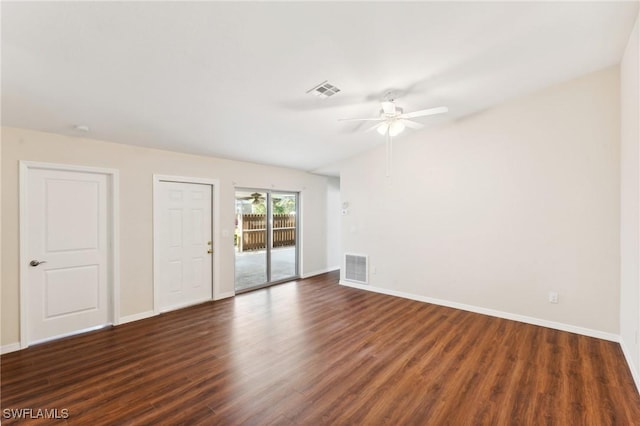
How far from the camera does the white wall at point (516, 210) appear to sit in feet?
11.1

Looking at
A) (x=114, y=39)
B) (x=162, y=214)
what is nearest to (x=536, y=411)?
(x=114, y=39)

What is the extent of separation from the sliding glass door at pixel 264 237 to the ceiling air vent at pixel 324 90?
9.16 ft

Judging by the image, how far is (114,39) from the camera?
1.98 m

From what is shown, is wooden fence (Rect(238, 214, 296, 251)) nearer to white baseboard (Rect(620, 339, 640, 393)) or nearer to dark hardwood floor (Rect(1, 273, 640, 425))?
dark hardwood floor (Rect(1, 273, 640, 425))

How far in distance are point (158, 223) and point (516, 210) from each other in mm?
5076

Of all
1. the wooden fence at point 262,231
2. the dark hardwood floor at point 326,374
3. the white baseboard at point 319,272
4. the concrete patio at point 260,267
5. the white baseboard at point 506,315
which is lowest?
the dark hardwood floor at point 326,374

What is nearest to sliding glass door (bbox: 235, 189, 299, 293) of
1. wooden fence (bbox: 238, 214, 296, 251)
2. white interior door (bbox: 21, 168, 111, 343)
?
wooden fence (bbox: 238, 214, 296, 251)

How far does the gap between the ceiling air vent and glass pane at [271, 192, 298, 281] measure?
306 centimetres

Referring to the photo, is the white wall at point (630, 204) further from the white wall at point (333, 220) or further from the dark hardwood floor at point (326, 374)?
the white wall at point (333, 220)

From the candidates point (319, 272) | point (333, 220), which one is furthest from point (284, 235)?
point (333, 220)

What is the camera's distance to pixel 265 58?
7.95 feet

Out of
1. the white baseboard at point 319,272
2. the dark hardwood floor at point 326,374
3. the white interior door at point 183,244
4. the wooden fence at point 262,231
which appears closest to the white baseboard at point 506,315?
the dark hardwood floor at point 326,374

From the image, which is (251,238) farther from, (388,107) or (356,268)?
(388,107)

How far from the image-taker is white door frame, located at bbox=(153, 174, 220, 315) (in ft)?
13.4
